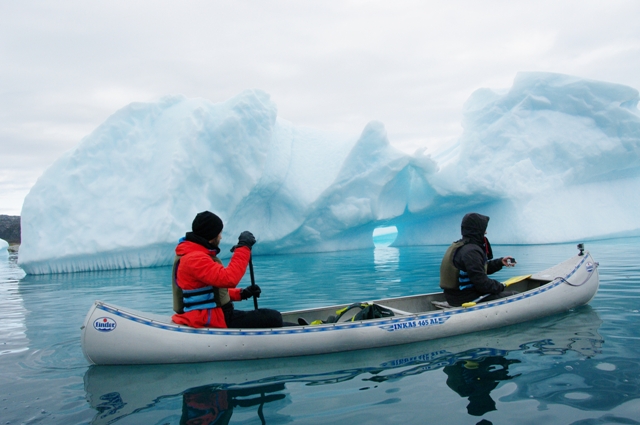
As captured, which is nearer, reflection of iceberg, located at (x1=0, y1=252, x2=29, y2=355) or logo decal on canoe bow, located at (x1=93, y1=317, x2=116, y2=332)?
logo decal on canoe bow, located at (x1=93, y1=317, x2=116, y2=332)

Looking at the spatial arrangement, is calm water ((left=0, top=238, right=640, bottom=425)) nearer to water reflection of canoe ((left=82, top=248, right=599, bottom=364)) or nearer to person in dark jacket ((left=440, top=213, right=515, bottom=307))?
water reflection of canoe ((left=82, top=248, right=599, bottom=364))

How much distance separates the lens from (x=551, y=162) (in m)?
18.0

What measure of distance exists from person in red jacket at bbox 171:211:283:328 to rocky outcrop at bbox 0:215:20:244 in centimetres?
5410

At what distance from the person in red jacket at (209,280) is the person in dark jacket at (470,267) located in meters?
1.85

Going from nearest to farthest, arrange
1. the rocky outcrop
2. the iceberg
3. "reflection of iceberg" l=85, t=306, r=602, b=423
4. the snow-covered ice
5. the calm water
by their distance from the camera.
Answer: the calm water, "reflection of iceberg" l=85, t=306, r=602, b=423, the iceberg, the snow-covered ice, the rocky outcrop

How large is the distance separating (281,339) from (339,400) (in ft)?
3.55

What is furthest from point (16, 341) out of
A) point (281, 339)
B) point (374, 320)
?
point (374, 320)

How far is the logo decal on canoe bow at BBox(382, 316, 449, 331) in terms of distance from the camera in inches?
168

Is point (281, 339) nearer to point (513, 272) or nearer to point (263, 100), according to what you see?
point (513, 272)

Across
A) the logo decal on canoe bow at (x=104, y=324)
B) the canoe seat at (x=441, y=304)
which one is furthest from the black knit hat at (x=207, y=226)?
the canoe seat at (x=441, y=304)

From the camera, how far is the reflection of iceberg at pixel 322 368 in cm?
344

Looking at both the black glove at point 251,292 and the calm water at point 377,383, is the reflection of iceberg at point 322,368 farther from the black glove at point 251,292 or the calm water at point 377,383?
the black glove at point 251,292

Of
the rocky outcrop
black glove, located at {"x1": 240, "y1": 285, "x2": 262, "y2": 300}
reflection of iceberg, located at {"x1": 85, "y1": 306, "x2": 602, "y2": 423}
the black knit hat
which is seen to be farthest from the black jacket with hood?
the rocky outcrop

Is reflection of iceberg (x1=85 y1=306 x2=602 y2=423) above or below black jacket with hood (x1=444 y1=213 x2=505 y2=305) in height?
below
